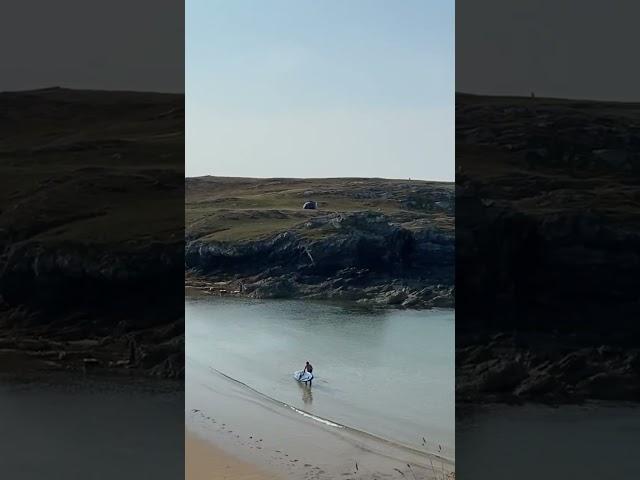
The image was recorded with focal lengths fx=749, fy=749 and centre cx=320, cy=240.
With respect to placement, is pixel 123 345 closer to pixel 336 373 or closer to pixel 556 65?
pixel 556 65

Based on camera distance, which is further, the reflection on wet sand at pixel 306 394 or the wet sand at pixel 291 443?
the reflection on wet sand at pixel 306 394

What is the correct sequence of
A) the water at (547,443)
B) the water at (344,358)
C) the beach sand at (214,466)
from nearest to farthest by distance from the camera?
the water at (547,443)
the beach sand at (214,466)
the water at (344,358)

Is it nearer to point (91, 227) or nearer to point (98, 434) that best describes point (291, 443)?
point (98, 434)

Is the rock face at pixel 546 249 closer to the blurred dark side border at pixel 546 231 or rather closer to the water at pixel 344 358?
the blurred dark side border at pixel 546 231

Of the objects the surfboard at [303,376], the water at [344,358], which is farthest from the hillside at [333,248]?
the surfboard at [303,376]

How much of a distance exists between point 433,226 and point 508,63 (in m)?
40.5

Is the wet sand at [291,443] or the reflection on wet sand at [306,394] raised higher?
the wet sand at [291,443]

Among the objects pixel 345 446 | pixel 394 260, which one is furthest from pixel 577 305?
pixel 394 260

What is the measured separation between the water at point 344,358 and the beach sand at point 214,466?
6.25m

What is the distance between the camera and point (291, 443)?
21969 millimetres

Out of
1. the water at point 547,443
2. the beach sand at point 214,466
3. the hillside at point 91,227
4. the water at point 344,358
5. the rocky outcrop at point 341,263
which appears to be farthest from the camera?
the rocky outcrop at point 341,263

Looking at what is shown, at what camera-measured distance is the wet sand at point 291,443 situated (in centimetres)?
1914

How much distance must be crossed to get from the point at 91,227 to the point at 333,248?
1514 inches

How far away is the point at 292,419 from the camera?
81.4 ft
